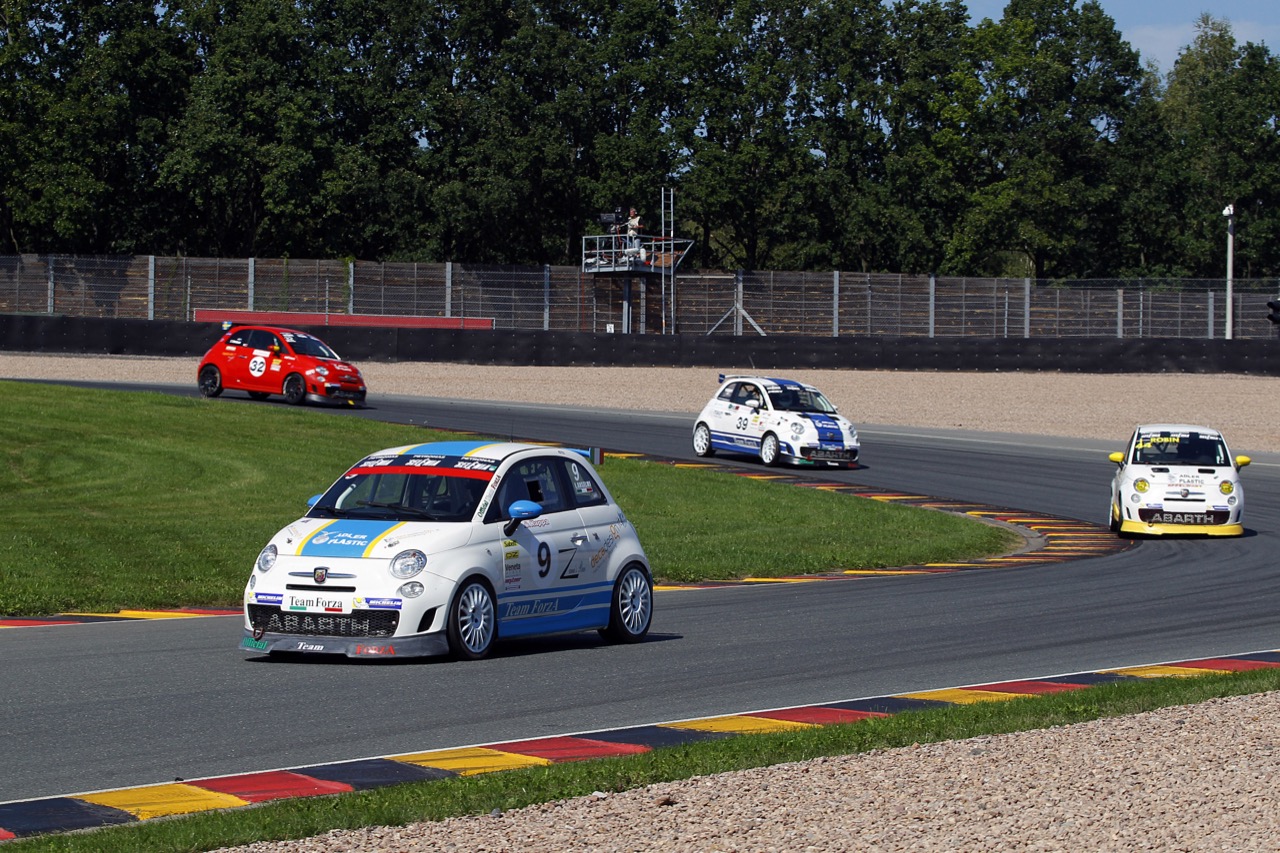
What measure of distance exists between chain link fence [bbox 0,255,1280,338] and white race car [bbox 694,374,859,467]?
24444 millimetres

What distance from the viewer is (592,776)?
24.1 ft

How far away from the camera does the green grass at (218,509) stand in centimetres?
1603

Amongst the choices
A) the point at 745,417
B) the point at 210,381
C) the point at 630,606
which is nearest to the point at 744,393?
the point at 745,417

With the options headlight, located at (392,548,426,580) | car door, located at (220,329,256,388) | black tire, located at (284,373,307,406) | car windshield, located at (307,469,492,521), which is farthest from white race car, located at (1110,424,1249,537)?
Result: car door, located at (220,329,256,388)

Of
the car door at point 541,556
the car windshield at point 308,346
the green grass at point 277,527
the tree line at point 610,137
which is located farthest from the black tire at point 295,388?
the tree line at point 610,137

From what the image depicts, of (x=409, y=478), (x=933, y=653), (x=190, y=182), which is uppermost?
(x=190, y=182)

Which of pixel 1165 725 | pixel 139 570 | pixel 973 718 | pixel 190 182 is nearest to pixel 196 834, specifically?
pixel 973 718

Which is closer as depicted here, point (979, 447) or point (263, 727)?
point (263, 727)

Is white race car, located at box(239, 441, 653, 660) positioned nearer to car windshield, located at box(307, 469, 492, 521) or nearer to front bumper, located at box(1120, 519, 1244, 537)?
car windshield, located at box(307, 469, 492, 521)

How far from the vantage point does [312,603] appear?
10.9 metres

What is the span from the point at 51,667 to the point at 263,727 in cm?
257

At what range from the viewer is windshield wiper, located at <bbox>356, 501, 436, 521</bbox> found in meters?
11.5

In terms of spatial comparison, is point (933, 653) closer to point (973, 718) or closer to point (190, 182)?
point (973, 718)

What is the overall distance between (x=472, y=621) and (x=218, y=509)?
10.9 metres
